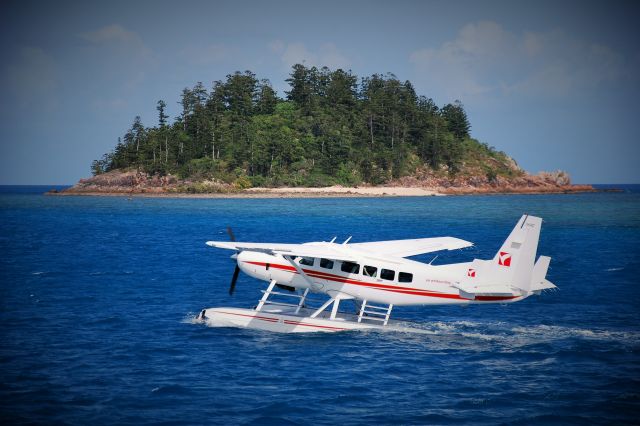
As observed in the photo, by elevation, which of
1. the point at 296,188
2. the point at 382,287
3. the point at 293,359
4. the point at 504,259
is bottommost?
the point at 293,359

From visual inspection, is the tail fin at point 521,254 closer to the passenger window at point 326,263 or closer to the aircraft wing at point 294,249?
the aircraft wing at point 294,249

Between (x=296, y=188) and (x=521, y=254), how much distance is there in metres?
125

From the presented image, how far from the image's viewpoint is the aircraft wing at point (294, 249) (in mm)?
21766

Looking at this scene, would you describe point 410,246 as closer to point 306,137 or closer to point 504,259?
point 504,259

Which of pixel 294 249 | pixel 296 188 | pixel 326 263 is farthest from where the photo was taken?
pixel 296 188

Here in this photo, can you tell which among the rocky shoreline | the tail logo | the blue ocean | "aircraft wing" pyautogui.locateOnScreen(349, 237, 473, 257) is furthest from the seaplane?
the rocky shoreline

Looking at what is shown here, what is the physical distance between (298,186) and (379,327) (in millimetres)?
124540

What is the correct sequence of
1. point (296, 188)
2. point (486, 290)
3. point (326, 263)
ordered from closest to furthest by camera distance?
point (486, 290), point (326, 263), point (296, 188)

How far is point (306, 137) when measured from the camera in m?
159

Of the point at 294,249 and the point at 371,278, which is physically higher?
the point at 294,249

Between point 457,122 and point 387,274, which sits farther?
point 457,122

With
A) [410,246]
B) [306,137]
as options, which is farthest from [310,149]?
[410,246]

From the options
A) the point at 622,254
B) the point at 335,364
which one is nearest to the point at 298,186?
the point at 622,254

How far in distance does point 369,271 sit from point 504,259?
199 inches
